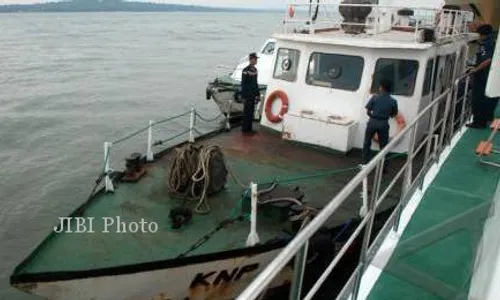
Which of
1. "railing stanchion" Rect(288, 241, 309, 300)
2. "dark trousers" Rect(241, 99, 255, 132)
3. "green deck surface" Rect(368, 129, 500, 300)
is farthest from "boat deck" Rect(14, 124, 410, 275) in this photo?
"railing stanchion" Rect(288, 241, 309, 300)

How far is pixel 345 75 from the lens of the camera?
9.58 meters

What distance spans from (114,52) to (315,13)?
4586 centimetres

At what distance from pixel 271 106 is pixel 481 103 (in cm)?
415

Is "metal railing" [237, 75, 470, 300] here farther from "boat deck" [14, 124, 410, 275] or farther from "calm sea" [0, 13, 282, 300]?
"calm sea" [0, 13, 282, 300]

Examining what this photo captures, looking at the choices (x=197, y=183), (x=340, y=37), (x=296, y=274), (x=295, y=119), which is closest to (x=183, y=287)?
(x=197, y=183)

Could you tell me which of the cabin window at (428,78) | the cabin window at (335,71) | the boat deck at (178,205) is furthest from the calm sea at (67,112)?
the cabin window at (428,78)

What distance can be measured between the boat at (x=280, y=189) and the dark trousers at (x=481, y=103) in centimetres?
21

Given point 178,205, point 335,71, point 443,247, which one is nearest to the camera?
point 443,247

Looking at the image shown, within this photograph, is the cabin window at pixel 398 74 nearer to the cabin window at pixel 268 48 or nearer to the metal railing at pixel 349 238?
the metal railing at pixel 349 238

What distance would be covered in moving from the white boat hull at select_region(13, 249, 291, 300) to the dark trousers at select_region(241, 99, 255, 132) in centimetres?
509

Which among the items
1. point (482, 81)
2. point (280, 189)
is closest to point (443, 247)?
point (280, 189)

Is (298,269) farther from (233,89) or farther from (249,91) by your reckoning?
(233,89)

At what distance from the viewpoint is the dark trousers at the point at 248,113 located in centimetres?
1050

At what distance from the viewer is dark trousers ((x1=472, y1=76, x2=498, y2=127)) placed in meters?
7.95
